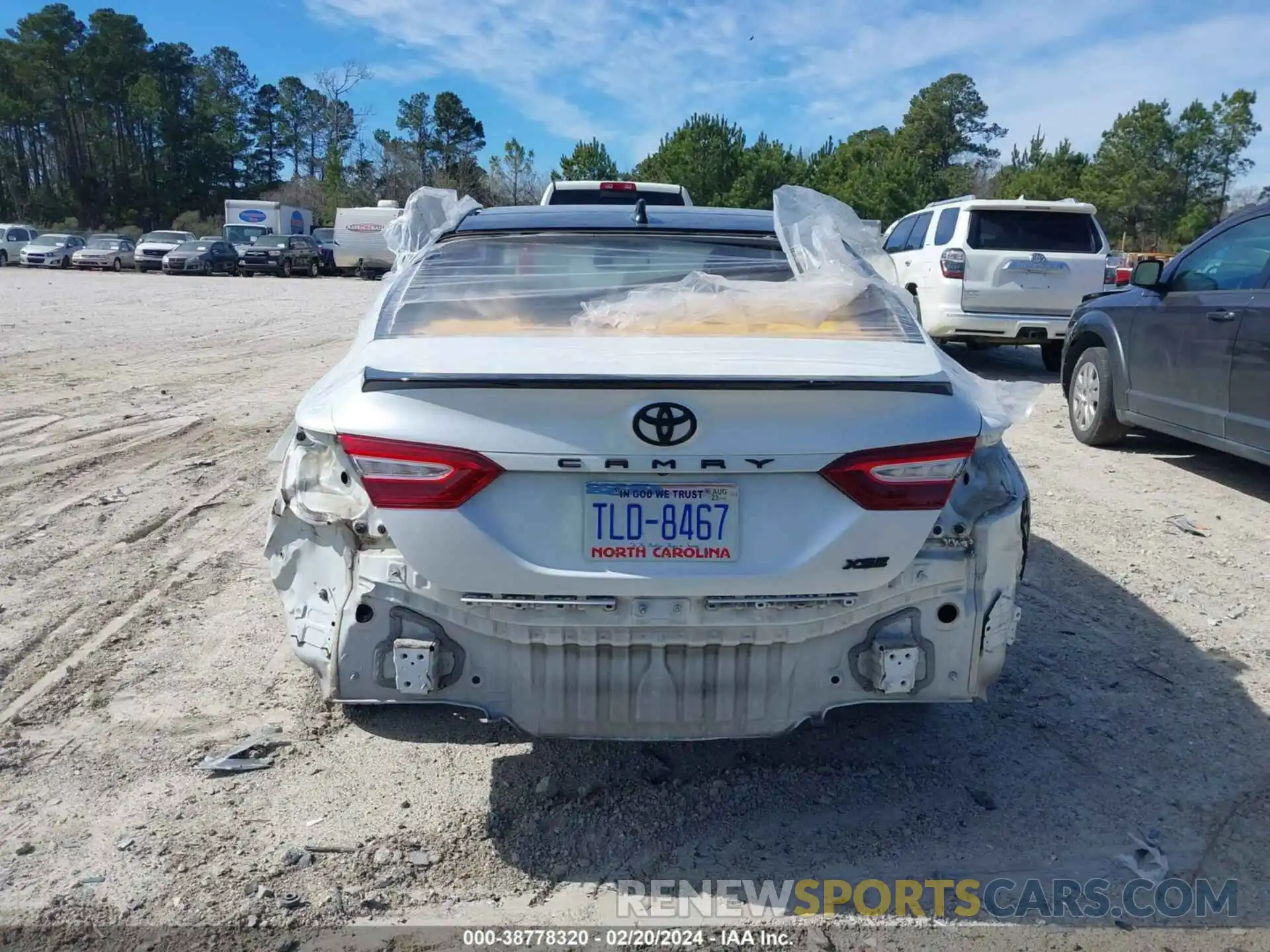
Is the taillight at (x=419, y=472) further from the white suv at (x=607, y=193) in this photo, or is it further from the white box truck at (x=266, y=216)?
the white box truck at (x=266, y=216)

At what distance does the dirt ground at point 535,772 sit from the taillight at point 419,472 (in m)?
1.07

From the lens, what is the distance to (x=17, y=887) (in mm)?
2658

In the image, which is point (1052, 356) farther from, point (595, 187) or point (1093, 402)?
point (595, 187)

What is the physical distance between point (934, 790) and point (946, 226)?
30.8 feet

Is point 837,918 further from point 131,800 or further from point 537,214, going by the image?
point 537,214

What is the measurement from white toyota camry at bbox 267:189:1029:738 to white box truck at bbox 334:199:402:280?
3442 centimetres

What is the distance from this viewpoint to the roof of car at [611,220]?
389 cm

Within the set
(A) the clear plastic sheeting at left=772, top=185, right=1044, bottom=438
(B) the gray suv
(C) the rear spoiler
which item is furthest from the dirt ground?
(C) the rear spoiler

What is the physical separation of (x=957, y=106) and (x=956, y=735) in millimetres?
80616

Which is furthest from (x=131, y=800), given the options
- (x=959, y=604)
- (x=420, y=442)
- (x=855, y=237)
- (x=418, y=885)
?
(x=855, y=237)

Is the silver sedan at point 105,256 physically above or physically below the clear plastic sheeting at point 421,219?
above

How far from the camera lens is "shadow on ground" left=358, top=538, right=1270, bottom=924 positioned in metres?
2.86

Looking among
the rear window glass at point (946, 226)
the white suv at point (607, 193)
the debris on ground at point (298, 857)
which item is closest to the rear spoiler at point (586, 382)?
the debris on ground at point (298, 857)

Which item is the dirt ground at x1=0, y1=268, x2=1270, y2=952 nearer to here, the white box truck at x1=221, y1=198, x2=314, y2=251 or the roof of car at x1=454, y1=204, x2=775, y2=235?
the roof of car at x1=454, y1=204, x2=775, y2=235
